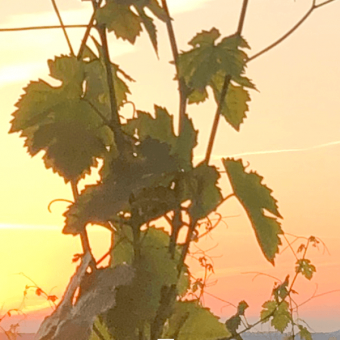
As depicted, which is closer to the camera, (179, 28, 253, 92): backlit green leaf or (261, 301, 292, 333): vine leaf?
(179, 28, 253, 92): backlit green leaf

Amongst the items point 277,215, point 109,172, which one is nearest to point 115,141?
point 109,172

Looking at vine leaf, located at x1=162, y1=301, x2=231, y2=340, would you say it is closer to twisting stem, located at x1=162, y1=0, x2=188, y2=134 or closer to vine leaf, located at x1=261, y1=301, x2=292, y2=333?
twisting stem, located at x1=162, y1=0, x2=188, y2=134

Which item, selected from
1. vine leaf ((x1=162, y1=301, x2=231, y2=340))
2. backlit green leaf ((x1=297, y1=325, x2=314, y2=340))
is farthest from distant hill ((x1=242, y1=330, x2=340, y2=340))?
vine leaf ((x1=162, y1=301, x2=231, y2=340))

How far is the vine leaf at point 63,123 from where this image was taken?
0.63 m

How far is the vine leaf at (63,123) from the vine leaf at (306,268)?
109 centimetres

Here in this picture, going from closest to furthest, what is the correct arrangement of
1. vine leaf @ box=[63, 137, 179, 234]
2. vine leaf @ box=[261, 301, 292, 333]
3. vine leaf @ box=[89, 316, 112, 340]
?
1. vine leaf @ box=[63, 137, 179, 234]
2. vine leaf @ box=[89, 316, 112, 340]
3. vine leaf @ box=[261, 301, 292, 333]

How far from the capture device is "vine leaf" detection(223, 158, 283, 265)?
65 cm

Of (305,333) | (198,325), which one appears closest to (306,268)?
(305,333)

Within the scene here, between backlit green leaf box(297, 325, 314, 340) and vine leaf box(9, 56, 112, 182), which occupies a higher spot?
vine leaf box(9, 56, 112, 182)

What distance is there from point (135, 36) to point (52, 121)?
103mm

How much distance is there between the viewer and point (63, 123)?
25.1 inches

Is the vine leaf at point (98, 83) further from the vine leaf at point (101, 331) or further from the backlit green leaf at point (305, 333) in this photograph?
the backlit green leaf at point (305, 333)

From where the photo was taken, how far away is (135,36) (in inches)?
24.9

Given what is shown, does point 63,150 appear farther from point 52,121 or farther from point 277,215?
point 277,215
